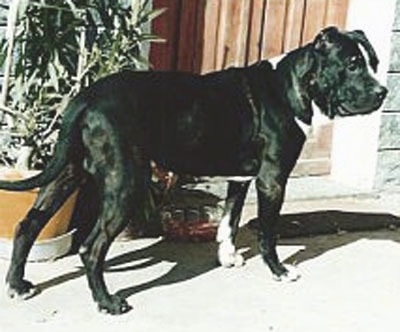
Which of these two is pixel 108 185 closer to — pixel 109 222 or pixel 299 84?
pixel 109 222

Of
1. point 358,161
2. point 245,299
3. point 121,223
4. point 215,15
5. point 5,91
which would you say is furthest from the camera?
point 358,161


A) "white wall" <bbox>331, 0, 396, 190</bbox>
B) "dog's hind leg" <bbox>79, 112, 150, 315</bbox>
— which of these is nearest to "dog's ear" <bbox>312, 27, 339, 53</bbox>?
"dog's hind leg" <bbox>79, 112, 150, 315</bbox>

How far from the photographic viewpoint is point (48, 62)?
6.09 m

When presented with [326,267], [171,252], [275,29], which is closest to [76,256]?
[171,252]

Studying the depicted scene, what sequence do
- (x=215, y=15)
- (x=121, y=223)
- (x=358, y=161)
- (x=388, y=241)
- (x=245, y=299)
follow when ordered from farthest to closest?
(x=358, y=161), (x=215, y=15), (x=388, y=241), (x=245, y=299), (x=121, y=223)

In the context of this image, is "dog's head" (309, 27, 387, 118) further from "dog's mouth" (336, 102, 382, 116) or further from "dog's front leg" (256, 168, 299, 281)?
"dog's front leg" (256, 168, 299, 281)

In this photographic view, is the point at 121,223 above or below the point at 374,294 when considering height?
above

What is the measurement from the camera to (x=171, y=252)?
618 cm

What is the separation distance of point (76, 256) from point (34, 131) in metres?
0.72

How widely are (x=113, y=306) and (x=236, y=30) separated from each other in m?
3.05

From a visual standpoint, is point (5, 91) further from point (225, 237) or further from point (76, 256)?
point (225, 237)

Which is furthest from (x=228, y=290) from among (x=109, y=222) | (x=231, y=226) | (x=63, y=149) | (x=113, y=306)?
(x=63, y=149)

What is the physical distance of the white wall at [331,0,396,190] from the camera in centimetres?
784

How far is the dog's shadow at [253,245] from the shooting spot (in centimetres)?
579
